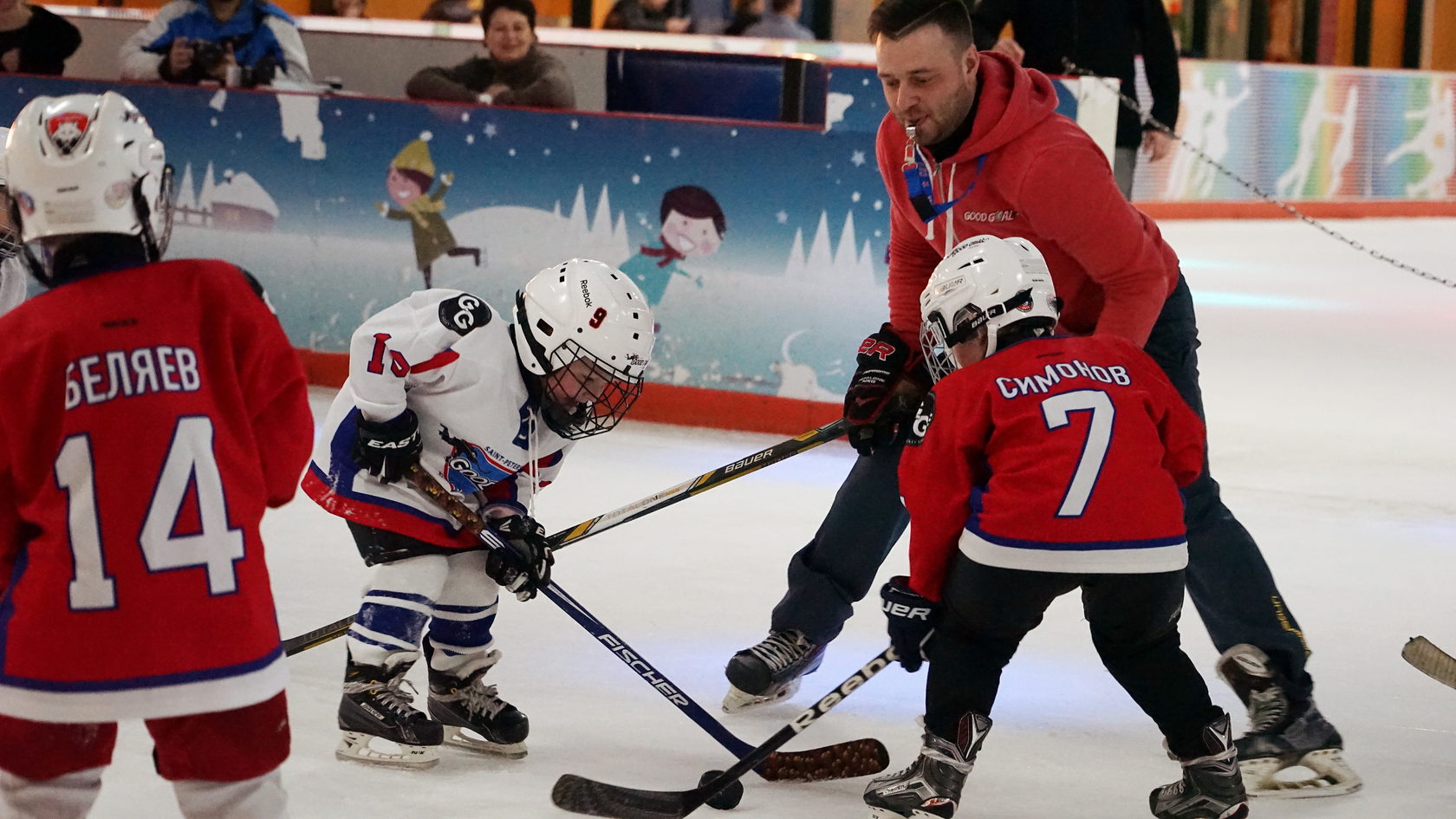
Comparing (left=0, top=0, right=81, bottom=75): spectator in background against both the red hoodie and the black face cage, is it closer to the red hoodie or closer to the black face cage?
the black face cage

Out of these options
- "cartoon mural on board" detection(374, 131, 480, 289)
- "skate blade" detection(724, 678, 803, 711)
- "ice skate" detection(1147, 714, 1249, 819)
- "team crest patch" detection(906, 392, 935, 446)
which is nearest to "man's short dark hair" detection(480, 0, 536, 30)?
"cartoon mural on board" detection(374, 131, 480, 289)

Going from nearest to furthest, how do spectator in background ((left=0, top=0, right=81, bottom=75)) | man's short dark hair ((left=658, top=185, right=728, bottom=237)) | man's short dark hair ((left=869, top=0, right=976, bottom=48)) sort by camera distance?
man's short dark hair ((left=869, top=0, right=976, bottom=48)) < man's short dark hair ((left=658, top=185, right=728, bottom=237)) < spectator in background ((left=0, top=0, right=81, bottom=75))

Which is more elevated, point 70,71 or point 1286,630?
point 70,71

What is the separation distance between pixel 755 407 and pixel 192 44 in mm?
2215

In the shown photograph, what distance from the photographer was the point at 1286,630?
2562mm

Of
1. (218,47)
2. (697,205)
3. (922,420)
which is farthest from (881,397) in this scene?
(218,47)

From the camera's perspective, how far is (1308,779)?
8.21 feet

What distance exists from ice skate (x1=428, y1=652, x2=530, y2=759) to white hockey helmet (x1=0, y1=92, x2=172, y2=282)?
109cm

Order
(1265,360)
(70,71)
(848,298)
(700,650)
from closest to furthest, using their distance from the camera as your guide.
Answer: (700,650) < (848,298) < (1265,360) < (70,71)

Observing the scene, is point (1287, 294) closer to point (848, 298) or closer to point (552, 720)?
point (848, 298)

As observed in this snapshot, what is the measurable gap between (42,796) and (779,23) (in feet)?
23.0

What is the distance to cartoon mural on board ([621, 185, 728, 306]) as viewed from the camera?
4.91 meters

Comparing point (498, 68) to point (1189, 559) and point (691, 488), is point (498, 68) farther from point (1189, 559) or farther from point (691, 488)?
point (1189, 559)

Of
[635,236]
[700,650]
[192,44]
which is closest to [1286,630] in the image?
[700,650]
